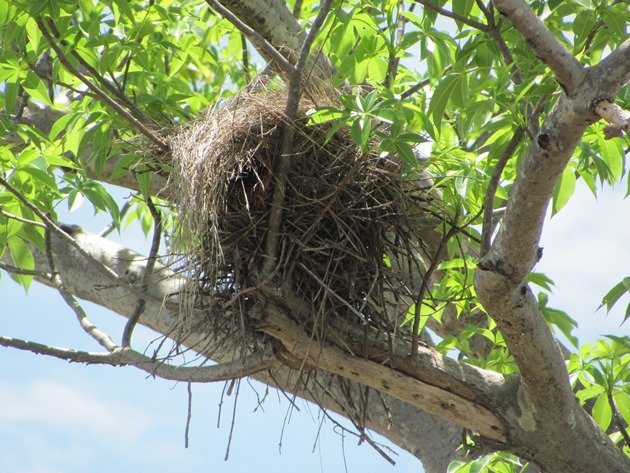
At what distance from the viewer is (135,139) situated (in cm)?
265

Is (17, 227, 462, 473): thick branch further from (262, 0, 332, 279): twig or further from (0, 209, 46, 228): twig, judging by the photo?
(262, 0, 332, 279): twig

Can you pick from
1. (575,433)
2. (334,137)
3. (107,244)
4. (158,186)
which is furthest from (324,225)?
(107,244)

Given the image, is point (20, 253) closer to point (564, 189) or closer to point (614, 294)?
point (564, 189)

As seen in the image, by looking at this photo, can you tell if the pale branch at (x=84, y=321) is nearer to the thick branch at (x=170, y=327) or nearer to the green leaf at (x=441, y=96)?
the thick branch at (x=170, y=327)

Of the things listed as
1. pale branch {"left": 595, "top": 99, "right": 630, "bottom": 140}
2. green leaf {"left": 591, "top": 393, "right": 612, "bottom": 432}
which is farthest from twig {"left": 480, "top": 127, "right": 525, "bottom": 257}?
green leaf {"left": 591, "top": 393, "right": 612, "bottom": 432}

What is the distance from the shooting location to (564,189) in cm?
242

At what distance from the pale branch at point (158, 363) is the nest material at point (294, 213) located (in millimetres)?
201

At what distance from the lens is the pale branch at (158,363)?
2.49 meters

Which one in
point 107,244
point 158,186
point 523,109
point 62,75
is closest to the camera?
point 523,109

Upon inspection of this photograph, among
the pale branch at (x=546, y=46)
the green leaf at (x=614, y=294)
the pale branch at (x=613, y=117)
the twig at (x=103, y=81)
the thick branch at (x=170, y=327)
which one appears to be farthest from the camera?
the thick branch at (x=170, y=327)

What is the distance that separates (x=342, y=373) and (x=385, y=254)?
37 centimetres

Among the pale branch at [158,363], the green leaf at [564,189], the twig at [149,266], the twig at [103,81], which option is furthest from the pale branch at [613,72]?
the twig at [149,266]

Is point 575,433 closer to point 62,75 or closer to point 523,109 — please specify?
point 523,109

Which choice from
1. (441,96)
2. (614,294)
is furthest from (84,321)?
(614,294)
